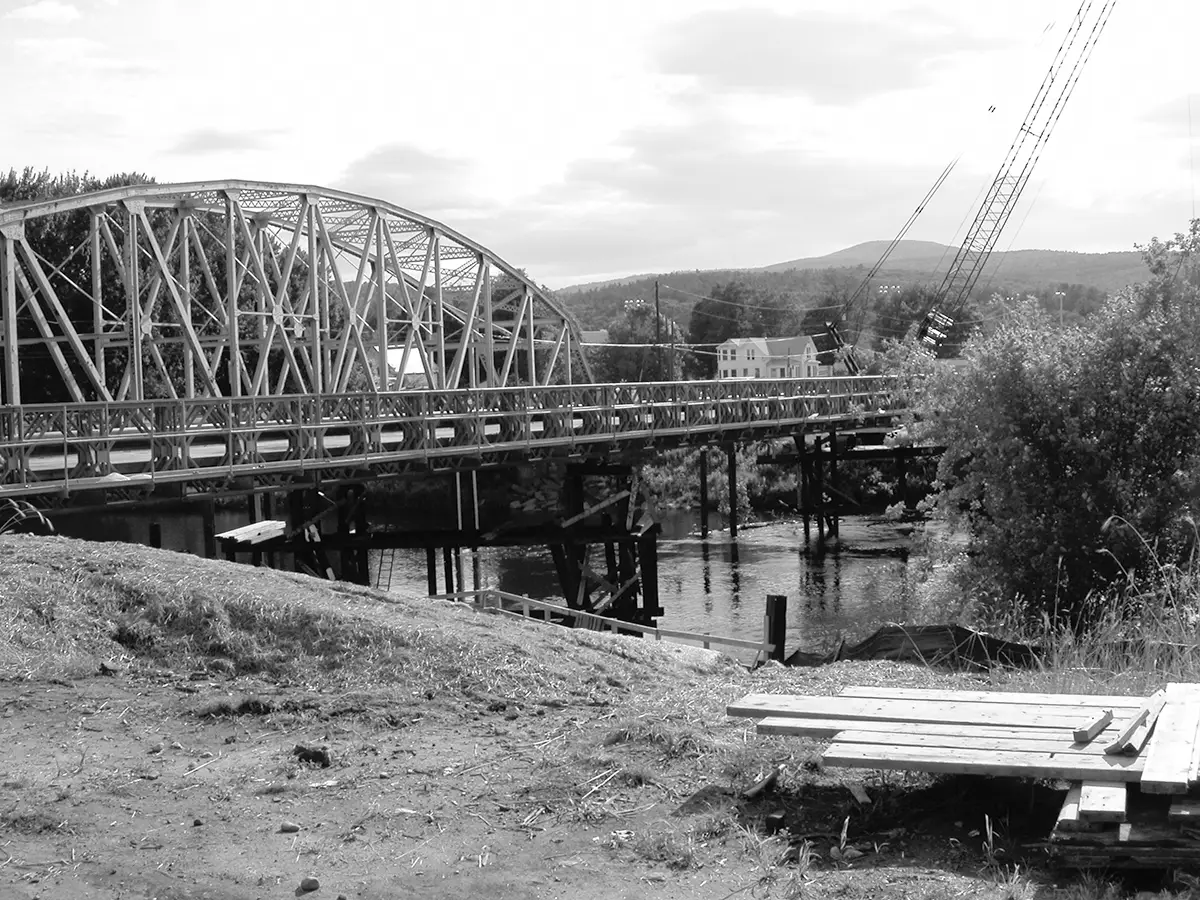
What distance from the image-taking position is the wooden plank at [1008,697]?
6.70 m

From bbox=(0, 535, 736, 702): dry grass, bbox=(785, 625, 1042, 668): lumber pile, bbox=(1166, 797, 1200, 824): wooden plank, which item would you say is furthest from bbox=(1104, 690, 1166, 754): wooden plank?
bbox=(785, 625, 1042, 668): lumber pile

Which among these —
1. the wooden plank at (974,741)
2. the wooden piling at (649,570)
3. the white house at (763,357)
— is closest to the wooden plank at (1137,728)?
the wooden plank at (974,741)

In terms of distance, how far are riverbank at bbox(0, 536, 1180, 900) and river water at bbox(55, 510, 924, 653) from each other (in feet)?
51.4

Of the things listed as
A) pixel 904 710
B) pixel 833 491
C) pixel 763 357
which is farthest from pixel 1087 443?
pixel 763 357

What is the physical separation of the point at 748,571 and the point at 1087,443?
2310 centimetres

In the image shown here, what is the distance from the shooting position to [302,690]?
8781 millimetres

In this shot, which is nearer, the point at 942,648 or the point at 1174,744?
the point at 1174,744

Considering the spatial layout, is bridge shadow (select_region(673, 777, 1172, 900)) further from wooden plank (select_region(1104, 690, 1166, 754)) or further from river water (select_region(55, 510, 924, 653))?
river water (select_region(55, 510, 924, 653))

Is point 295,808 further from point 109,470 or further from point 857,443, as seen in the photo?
point 857,443

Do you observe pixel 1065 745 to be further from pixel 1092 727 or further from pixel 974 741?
pixel 974 741

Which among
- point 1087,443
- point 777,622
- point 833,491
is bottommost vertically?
point 833,491

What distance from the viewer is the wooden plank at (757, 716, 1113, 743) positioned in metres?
6.27

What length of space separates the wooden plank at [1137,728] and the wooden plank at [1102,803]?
31cm

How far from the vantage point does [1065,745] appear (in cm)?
598
